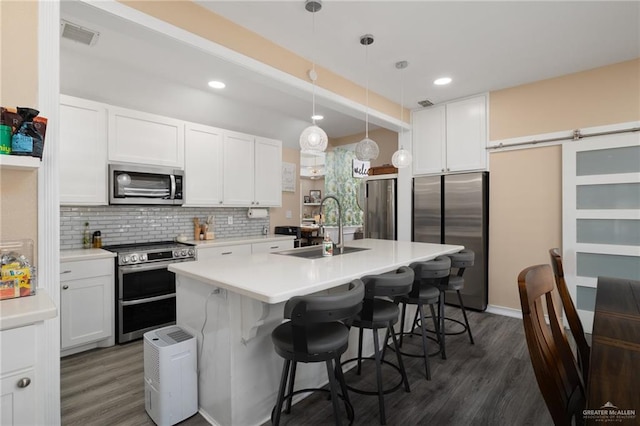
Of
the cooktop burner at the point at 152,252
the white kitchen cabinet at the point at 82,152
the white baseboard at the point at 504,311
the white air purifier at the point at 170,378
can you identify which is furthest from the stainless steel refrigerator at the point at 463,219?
the white kitchen cabinet at the point at 82,152

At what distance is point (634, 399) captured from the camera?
0.78 meters

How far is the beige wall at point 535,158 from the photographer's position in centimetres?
319

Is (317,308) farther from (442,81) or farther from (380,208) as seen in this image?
(380,208)

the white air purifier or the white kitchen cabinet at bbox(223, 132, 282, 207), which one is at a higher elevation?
the white kitchen cabinet at bbox(223, 132, 282, 207)

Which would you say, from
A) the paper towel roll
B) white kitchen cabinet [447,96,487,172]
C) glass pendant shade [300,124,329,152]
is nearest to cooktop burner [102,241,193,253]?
the paper towel roll

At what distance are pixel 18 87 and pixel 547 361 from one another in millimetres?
2367

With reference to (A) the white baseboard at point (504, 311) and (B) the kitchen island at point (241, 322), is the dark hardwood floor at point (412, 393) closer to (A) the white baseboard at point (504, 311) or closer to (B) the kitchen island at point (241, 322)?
(B) the kitchen island at point (241, 322)

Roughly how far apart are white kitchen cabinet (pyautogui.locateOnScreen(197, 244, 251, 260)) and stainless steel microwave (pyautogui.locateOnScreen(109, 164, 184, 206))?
0.65 m

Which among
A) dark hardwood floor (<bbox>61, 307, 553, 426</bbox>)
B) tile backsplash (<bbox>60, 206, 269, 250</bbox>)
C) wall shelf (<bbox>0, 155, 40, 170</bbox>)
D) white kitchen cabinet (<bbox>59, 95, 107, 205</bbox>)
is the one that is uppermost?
white kitchen cabinet (<bbox>59, 95, 107, 205</bbox>)

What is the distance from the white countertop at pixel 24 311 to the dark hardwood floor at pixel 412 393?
1.12m

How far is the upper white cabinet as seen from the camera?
3996 mm

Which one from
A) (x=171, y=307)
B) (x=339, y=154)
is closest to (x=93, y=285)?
(x=171, y=307)

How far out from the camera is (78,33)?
233 cm

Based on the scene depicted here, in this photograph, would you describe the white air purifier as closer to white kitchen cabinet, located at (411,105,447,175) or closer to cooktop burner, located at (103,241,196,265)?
cooktop burner, located at (103,241,196,265)
